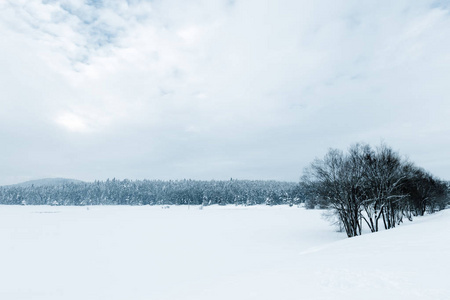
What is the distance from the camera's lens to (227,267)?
20.4m

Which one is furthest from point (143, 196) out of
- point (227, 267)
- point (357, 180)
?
point (227, 267)

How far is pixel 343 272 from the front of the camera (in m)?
9.06

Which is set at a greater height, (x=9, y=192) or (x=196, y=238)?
(x=9, y=192)

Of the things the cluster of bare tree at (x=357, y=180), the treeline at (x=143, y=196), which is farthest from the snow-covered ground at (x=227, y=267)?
the treeline at (x=143, y=196)

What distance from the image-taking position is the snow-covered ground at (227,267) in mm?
8086

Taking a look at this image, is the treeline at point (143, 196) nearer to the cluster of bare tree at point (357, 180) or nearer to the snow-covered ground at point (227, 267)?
the cluster of bare tree at point (357, 180)

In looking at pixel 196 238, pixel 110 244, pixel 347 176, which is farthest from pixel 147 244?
pixel 347 176

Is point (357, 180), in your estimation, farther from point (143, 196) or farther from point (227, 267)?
point (143, 196)

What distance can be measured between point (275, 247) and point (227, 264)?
8371 mm

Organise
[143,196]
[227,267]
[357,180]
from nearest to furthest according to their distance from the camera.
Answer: [227,267] < [357,180] < [143,196]

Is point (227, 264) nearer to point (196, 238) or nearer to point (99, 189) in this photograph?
point (196, 238)

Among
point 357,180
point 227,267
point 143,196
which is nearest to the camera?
point 227,267

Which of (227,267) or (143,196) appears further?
(143,196)

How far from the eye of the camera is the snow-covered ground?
809 centimetres
